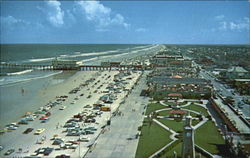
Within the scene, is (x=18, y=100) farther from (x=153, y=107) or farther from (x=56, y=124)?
(x=153, y=107)

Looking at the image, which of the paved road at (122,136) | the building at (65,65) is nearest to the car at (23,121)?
the paved road at (122,136)

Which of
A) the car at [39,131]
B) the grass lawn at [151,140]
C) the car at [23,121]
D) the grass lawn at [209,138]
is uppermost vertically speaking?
the grass lawn at [209,138]

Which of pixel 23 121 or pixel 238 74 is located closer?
pixel 23 121

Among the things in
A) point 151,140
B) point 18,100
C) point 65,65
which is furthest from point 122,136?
point 65,65

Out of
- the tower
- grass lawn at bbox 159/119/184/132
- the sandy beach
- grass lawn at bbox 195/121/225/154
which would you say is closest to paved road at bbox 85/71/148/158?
the sandy beach

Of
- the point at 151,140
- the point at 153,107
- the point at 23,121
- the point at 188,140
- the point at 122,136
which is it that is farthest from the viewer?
the point at 153,107

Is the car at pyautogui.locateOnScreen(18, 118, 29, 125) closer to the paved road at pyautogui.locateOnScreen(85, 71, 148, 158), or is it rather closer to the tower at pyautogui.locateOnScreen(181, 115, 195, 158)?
the paved road at pyautogui.locateOnScreen(85, 71, 148, 158)

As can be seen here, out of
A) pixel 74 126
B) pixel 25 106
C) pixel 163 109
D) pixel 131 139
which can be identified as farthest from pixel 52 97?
pixel 131 139

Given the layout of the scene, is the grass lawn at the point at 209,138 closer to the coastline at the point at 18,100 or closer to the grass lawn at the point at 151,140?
the grass lawn at the point at 151,140
